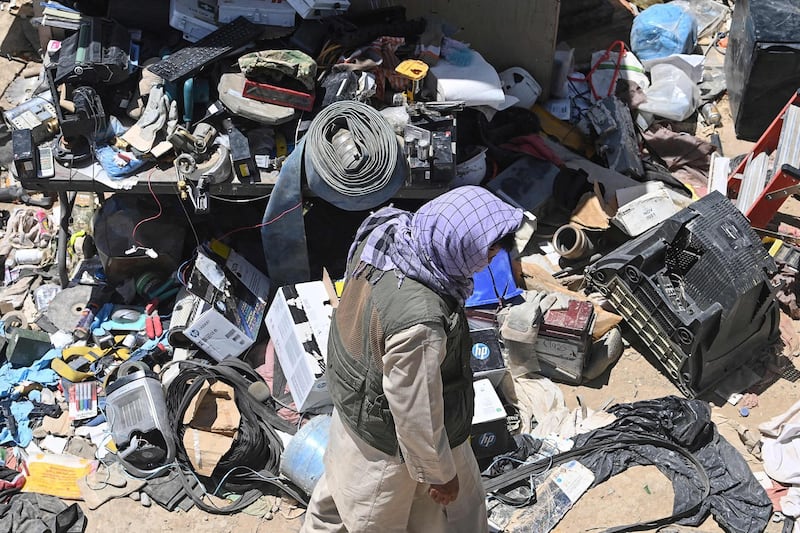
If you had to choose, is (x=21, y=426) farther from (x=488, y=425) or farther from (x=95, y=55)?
(x=488, y=425)

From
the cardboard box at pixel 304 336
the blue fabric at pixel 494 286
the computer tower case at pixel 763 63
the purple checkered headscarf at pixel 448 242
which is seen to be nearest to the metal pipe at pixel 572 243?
the blue fabric at pixel 494 286

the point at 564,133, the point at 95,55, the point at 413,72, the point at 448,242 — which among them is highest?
the point at 448,242

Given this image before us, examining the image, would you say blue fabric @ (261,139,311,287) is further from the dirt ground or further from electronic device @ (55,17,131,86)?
the dirt ground

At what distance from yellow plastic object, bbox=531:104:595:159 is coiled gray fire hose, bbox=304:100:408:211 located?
6.27 feet

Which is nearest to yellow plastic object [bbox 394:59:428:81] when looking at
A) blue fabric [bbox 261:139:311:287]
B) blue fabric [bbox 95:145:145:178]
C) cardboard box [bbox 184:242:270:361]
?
blue fabric [bbox 261:139:311:287]

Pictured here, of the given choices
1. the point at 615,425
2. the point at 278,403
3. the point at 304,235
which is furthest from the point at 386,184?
the point at 615,425

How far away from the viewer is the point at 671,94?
7.20 meters

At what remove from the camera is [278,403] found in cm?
532

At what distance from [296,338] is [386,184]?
1.12 m

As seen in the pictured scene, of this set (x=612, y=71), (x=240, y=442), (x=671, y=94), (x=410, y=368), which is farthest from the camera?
(x=612, y=71)

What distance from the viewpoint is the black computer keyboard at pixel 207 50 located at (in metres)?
5.55

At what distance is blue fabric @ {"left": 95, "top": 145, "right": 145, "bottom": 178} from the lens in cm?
548

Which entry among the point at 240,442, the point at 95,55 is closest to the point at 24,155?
the point at 95,55

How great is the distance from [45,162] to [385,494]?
3416mm
